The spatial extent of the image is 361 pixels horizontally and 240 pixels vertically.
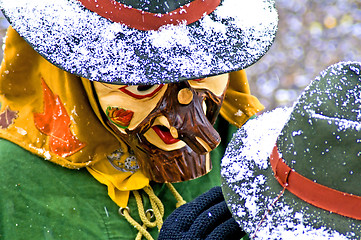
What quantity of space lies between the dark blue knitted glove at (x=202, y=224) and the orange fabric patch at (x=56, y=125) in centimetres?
42

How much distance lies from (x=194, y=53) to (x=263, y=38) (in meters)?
0.24

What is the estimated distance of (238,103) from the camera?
226cm

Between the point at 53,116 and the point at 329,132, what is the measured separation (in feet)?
3.09

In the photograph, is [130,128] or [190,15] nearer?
[190,15]

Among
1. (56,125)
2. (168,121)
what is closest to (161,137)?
(168,121)

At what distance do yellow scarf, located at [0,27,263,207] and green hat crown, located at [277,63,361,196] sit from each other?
73 centimetres

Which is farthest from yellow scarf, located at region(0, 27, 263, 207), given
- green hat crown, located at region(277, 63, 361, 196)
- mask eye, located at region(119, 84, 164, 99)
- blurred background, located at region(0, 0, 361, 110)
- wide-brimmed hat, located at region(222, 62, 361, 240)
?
blurred background, located at region(0, 0, 361, 110)

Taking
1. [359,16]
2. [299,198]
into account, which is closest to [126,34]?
[299,198]

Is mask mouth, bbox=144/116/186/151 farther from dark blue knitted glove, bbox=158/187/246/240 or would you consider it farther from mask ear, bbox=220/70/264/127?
mask ear, bbox=220/70/264/127

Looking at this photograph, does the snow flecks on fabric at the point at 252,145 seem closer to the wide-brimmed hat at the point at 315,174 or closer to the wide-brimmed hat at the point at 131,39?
the wide-brimmed hat at the point at 315,174

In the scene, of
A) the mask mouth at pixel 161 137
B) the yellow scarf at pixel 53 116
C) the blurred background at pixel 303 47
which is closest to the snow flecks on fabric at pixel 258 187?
the mask mouth at pixel 161 137

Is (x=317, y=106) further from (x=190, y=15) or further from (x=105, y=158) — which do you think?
(x=105, y=158)

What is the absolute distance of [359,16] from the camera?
238 inches

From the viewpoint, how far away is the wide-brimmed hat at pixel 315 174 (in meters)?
1.31
